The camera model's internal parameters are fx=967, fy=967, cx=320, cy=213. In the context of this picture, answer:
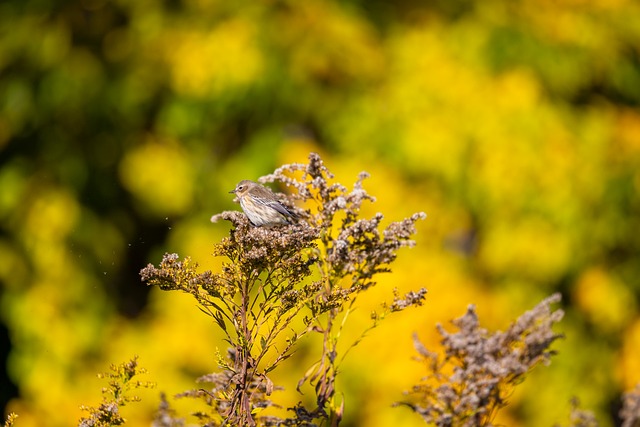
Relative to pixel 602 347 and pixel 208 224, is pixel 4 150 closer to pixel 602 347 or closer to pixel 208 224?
pixel 208 224

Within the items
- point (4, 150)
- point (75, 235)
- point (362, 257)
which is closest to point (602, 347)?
point (75, 235)

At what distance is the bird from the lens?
3453mm

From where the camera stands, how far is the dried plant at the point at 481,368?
7.94ft

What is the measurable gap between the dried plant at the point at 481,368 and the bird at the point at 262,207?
38.8 inches

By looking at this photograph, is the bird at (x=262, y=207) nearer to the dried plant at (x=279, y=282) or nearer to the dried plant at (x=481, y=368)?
the dried plant at (x=279, y=282)

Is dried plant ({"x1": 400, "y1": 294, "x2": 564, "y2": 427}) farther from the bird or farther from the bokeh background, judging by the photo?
the bokeh background

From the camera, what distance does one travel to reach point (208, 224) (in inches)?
222

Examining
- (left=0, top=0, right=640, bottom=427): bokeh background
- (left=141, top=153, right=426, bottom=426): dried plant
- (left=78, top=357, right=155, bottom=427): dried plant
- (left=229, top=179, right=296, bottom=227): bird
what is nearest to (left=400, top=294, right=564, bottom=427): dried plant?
(left=141, top=153, right=426, bottom=426): dried plant

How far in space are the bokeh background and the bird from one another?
5.89ft

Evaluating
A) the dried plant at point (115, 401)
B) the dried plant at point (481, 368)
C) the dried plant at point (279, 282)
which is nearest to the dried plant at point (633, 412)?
the dried plant at point (481, 368)

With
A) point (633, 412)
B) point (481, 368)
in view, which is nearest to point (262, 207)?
point (481, 368)

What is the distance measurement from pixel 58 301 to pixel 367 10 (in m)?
2.80

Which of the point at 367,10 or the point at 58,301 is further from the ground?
the point at 367,10

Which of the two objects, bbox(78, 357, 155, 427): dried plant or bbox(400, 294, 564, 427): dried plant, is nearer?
bbox(78, 357, 155, 427): dried plant
